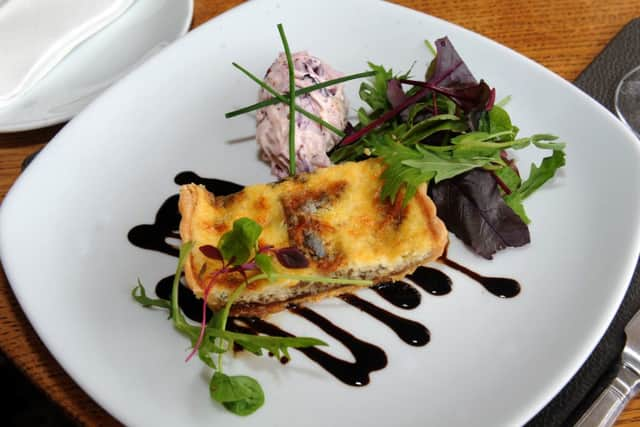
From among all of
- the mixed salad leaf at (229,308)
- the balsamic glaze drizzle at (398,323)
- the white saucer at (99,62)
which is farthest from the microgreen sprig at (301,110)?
the white saucer at (99,62)

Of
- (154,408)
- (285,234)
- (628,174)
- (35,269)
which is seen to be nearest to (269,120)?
(285,234)

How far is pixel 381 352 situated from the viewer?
182cm

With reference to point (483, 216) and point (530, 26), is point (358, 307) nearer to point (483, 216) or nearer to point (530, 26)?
point (483, 216)

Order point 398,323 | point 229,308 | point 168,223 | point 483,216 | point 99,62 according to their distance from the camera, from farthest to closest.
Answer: point 99,62, point 168,223, point 483,216, point 398,323, point 229,308

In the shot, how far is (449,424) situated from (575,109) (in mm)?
1212

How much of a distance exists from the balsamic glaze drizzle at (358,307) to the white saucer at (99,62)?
0.71 m

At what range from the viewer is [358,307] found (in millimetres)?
1930

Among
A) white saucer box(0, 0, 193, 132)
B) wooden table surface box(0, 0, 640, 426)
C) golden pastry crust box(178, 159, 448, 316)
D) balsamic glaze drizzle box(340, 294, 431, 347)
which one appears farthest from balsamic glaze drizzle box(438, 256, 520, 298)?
white saucer box(0, 0, 193, 132)

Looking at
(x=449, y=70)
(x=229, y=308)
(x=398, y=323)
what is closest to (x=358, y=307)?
(x=398, y=323)

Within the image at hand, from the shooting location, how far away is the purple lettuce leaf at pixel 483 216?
1.99 m

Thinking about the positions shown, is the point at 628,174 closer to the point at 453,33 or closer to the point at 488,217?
the point at 488,217

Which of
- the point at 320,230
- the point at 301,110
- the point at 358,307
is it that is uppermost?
the point at 301,110

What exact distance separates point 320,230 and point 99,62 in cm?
145

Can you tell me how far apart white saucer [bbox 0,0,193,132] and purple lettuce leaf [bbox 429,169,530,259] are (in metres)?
1.39
